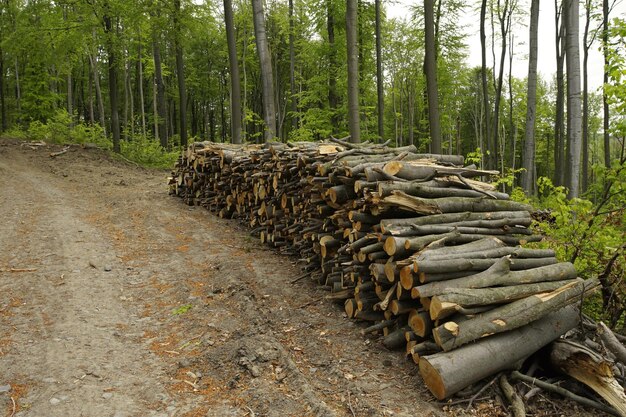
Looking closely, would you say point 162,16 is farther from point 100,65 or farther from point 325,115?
point 100,65

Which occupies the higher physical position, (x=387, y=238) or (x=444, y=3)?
(x=444, y=3)

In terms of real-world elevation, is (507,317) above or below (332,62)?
below

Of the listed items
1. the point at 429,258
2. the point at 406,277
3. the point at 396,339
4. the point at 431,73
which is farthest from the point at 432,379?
the point at 431,73

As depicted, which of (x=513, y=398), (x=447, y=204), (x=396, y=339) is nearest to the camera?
(x=513, y=398)

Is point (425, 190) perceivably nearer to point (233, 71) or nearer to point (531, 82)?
point (531, 82)

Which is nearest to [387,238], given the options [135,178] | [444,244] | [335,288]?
[444,244]

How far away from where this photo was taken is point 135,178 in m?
16.2

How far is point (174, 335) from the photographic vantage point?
514 cm

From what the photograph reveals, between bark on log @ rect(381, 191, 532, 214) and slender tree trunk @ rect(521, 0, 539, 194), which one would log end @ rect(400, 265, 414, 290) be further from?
slender tree trunk @ rect(521, 0, 539, 194)

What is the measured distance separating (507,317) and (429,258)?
884 millimetres

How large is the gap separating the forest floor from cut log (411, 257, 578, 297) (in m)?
0.84

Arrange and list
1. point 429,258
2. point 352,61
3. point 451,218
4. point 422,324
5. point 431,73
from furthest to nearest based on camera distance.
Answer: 1. point 352,61
2. point 431,73
3. point 451,218
4. point 429,258
5. point 422,324

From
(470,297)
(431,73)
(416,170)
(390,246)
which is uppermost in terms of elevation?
(431,73)

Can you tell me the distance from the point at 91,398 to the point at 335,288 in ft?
10.4
